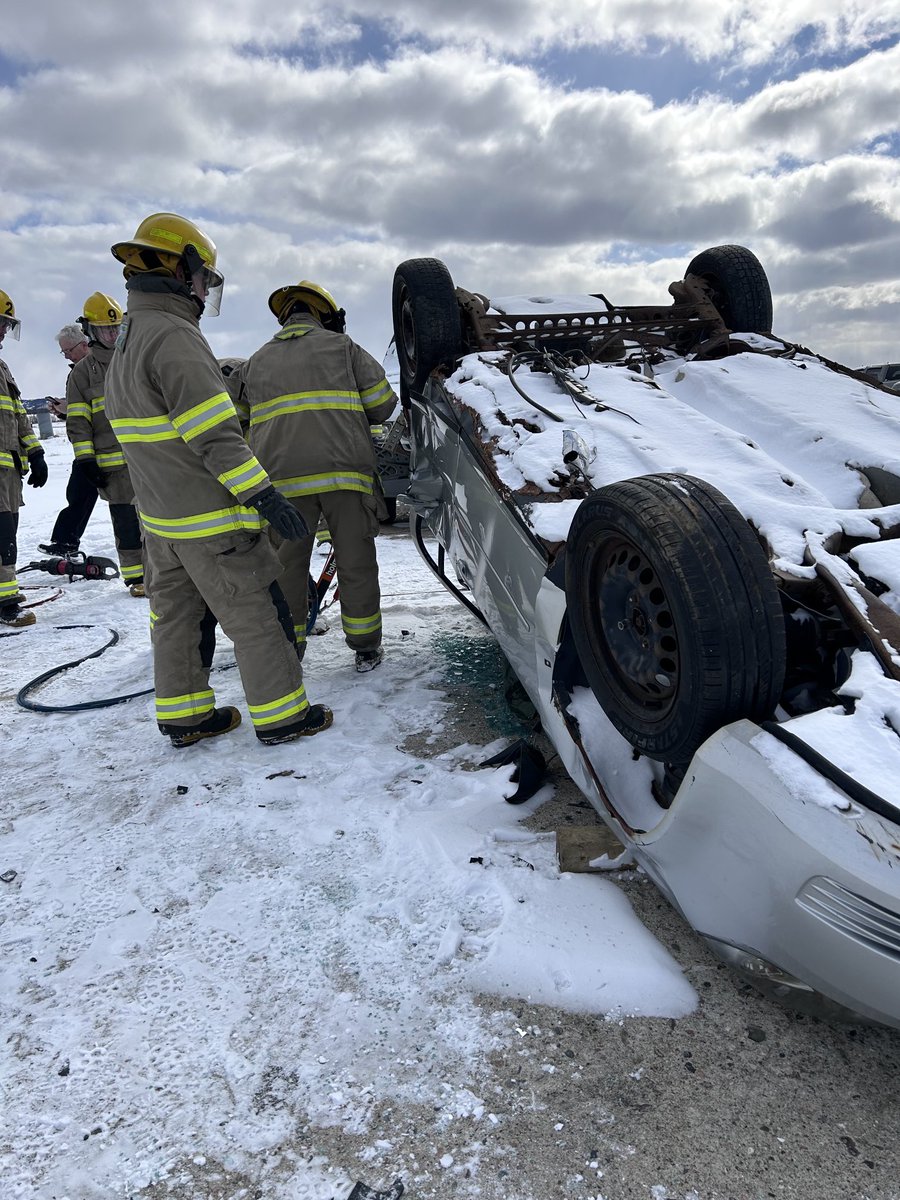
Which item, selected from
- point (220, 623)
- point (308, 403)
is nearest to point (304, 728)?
point (220, 623)

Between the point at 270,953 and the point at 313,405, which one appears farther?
the point at 313,405

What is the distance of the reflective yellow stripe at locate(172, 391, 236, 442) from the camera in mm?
2875

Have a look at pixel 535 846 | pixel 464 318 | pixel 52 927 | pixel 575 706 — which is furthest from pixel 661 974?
pixel 464 318

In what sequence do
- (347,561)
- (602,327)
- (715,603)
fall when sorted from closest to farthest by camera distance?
(715,603), (602,327), (347,561)

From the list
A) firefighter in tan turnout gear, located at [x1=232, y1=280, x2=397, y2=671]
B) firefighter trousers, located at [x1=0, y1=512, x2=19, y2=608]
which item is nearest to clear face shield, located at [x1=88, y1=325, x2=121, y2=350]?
firefighter trousers, located at [x1=0, y1=512, x2=19, y2=608]

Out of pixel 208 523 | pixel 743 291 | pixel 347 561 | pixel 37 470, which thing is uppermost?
pixel 743 291

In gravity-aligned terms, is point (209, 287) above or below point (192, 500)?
above

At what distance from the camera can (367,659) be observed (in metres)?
4.25

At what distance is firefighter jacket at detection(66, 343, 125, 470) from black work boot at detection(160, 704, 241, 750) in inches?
125

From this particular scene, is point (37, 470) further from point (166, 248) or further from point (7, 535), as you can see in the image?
point (166, 248)

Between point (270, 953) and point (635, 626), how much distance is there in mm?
1294

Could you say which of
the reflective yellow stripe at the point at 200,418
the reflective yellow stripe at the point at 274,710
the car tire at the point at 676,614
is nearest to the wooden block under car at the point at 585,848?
the car tire at the point at 676,614

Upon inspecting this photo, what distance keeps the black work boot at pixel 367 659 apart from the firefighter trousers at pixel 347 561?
4 cm

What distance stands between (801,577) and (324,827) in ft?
5.58
